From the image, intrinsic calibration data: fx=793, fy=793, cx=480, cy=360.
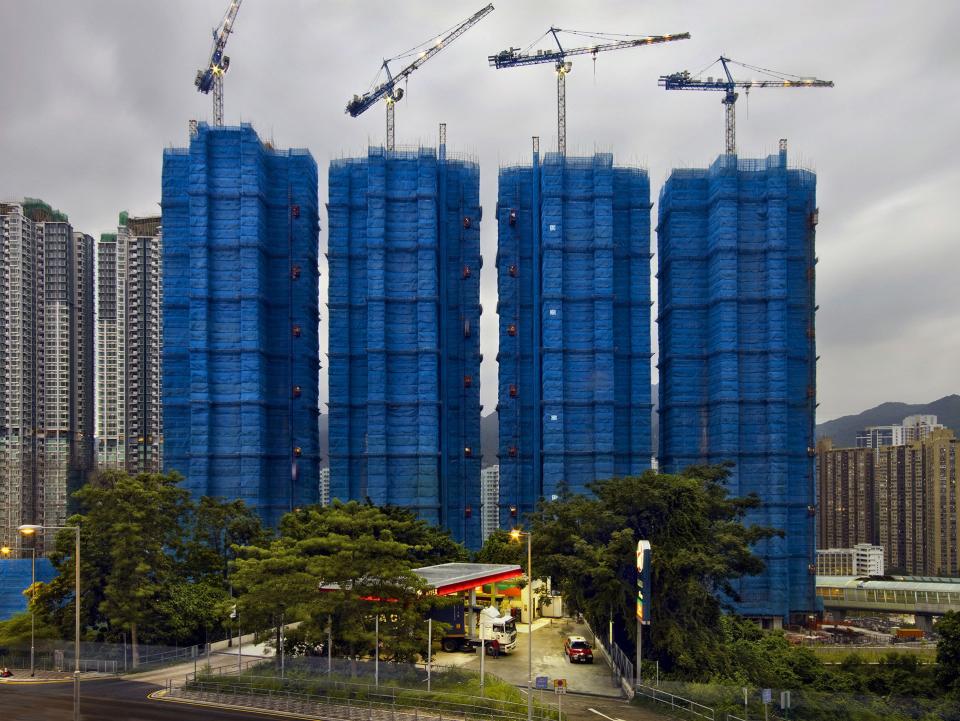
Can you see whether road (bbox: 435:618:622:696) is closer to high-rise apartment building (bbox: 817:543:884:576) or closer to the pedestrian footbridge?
the pedestrian footbridge

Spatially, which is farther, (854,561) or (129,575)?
(854,561)

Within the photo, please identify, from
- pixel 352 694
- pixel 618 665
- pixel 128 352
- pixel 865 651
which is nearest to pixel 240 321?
pixel 128 352

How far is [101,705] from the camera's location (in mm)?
37562

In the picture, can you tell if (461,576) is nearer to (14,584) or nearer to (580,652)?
(580,652)

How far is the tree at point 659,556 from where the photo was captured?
4300 cm

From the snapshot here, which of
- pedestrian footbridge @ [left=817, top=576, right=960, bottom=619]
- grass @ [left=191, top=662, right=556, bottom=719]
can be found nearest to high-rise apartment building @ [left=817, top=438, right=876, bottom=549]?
pedestrian footbridge @ [left=817, top=576, right=960, bottom=619]

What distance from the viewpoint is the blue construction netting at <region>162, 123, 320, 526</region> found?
84812 millimetres

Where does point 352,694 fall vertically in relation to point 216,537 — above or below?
below

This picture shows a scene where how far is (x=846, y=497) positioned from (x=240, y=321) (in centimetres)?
14657

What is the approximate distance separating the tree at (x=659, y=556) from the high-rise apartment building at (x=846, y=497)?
442 feet

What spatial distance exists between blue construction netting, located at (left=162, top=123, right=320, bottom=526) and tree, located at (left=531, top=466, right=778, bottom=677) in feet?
151

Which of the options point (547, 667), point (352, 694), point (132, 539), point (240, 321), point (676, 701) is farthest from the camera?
point (240, 321)

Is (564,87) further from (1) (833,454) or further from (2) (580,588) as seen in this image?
(1) (833,454)

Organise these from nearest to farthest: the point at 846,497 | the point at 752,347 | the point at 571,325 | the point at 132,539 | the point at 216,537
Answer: the point at 132,539 → the point at 216,537 → the point at 752,347 → the point at 571,325 → the point at 846,497
